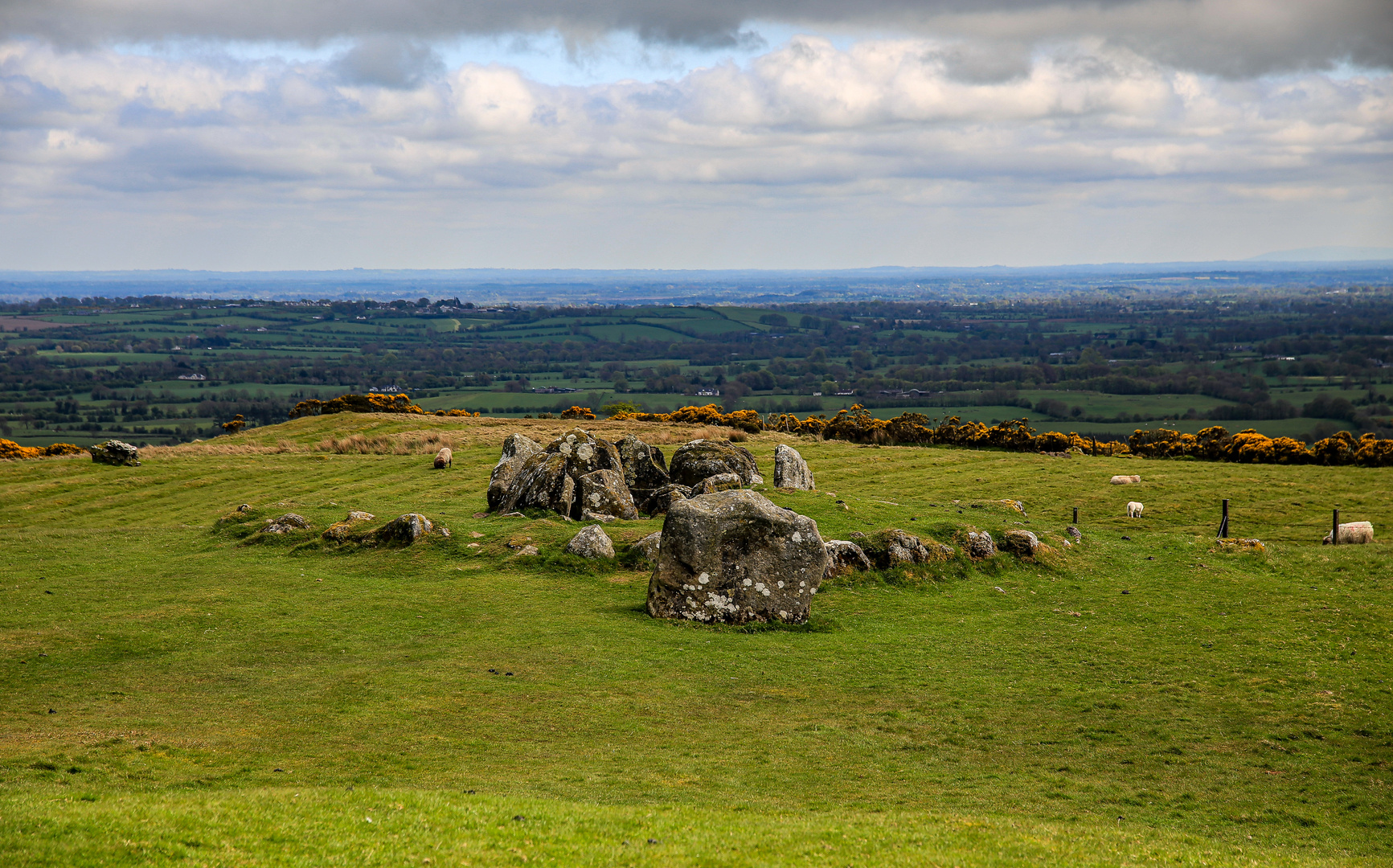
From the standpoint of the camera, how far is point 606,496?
32.8 m

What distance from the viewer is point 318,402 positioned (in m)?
79.7

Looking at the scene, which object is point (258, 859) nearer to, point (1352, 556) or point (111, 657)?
point (111, 657)

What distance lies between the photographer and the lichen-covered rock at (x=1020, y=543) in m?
29.0

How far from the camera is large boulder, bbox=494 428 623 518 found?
32.8 metres

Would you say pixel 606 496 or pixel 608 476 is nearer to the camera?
pixel 606 496

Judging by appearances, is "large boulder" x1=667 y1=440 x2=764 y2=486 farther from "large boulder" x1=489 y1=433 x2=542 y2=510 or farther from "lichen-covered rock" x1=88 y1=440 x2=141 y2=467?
"lichen-covered rock" x1=88 y1=440 x2=141 y2=467

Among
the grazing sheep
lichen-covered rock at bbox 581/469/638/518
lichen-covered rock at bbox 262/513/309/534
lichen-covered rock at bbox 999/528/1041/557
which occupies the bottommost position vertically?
the grazing sheep

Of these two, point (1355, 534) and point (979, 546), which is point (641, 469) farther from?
point (1355, 534)

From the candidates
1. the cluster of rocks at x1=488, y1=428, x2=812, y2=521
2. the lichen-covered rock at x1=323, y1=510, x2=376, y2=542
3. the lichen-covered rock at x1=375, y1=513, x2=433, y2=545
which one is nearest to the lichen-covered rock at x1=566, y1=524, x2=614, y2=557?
the cluster of rocks at x1=488, y1=428, x2=812, y2=521

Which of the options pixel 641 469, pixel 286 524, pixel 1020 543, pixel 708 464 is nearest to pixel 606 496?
pixel 641 469

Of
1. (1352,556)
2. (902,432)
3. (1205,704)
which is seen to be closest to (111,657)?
(1205,704)

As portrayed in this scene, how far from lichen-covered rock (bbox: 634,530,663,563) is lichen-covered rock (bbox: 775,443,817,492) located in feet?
35.3

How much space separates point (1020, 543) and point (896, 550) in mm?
4685

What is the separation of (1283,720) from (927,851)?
10.1 metres
